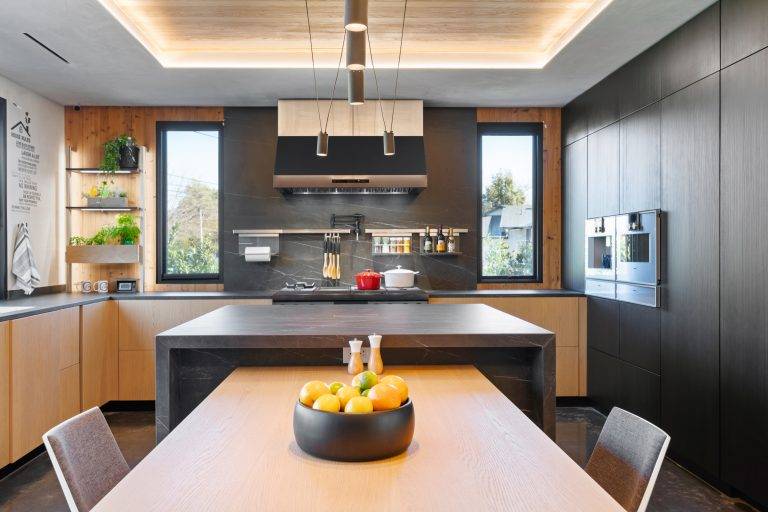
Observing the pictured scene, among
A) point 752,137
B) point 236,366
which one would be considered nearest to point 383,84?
point 752,137

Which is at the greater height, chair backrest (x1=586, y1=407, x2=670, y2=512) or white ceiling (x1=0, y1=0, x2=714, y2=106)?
white ceiling (x1=0, y1=0, x2=714, y2=106)

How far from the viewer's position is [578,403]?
464 cm

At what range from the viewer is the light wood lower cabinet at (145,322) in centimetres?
438

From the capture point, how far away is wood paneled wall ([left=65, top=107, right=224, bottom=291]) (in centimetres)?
496

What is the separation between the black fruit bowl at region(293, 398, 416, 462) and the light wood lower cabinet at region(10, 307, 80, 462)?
2.70 m

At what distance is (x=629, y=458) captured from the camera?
148cm

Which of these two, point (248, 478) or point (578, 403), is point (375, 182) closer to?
point (578, 403)

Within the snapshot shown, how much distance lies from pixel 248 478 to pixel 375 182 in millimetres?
3665

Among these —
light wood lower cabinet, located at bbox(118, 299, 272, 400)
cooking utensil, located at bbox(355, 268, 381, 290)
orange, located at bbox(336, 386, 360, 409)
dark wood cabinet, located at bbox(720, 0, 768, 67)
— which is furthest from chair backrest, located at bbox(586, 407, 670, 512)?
light wood lower cabinet, located at bbox(118, 299, 272, 400)

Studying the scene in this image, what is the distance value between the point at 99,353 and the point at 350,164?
2.46m

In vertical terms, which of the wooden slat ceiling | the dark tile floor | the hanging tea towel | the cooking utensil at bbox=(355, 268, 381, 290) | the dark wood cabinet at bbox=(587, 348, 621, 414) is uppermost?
the wooden slat ceiling

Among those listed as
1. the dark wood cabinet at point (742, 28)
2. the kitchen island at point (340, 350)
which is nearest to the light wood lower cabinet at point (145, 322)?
the kitchen island at point (340, 350)

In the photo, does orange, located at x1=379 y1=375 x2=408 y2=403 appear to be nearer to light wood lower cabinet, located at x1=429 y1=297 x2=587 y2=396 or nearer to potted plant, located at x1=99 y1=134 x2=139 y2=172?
light wood lower cabinet, located at x1=429 y1=297 x2=587 y2=396

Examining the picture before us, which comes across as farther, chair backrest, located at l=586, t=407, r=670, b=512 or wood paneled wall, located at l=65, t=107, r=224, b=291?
wood paneled wall, located at l=65, t=107, r=224, b=291
